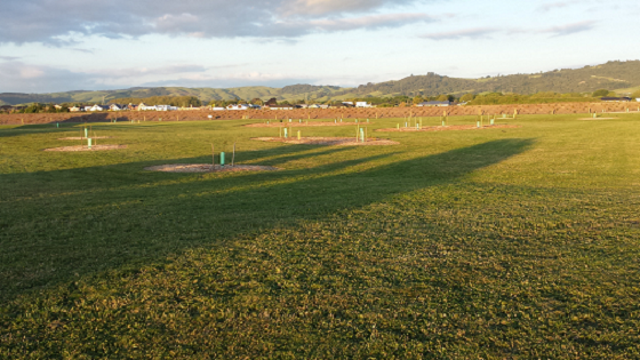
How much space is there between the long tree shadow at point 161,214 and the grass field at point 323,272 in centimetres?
5

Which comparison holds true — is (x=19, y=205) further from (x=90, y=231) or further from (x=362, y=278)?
(x=362, y=278)

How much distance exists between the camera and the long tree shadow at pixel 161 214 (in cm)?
709

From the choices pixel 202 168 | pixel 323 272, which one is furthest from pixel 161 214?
pixel 202 168

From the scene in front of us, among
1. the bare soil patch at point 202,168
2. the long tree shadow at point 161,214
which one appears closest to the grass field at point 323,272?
the long tree shadow at point 161,214

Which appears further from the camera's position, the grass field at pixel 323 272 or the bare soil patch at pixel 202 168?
the bare soil patch at pixel 202 168

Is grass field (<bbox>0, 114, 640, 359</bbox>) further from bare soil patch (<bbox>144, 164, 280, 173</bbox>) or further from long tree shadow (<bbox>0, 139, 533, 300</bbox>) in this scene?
bare soil patch (<bbox>144, 164, 280, 173</bbox>)

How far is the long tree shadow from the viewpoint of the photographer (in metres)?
7.09

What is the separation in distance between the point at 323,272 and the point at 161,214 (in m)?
5.38

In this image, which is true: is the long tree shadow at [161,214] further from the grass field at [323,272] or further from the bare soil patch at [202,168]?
the bare soil patch at [202,168]

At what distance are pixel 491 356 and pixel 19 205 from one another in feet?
38.3

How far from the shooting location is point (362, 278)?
6250mm

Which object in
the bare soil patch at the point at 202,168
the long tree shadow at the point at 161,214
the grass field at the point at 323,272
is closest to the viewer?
the grass field at the point at 323,272

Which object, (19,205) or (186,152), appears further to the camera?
(186,152)

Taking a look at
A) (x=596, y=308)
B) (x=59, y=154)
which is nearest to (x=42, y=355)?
(x=596, y=308)
